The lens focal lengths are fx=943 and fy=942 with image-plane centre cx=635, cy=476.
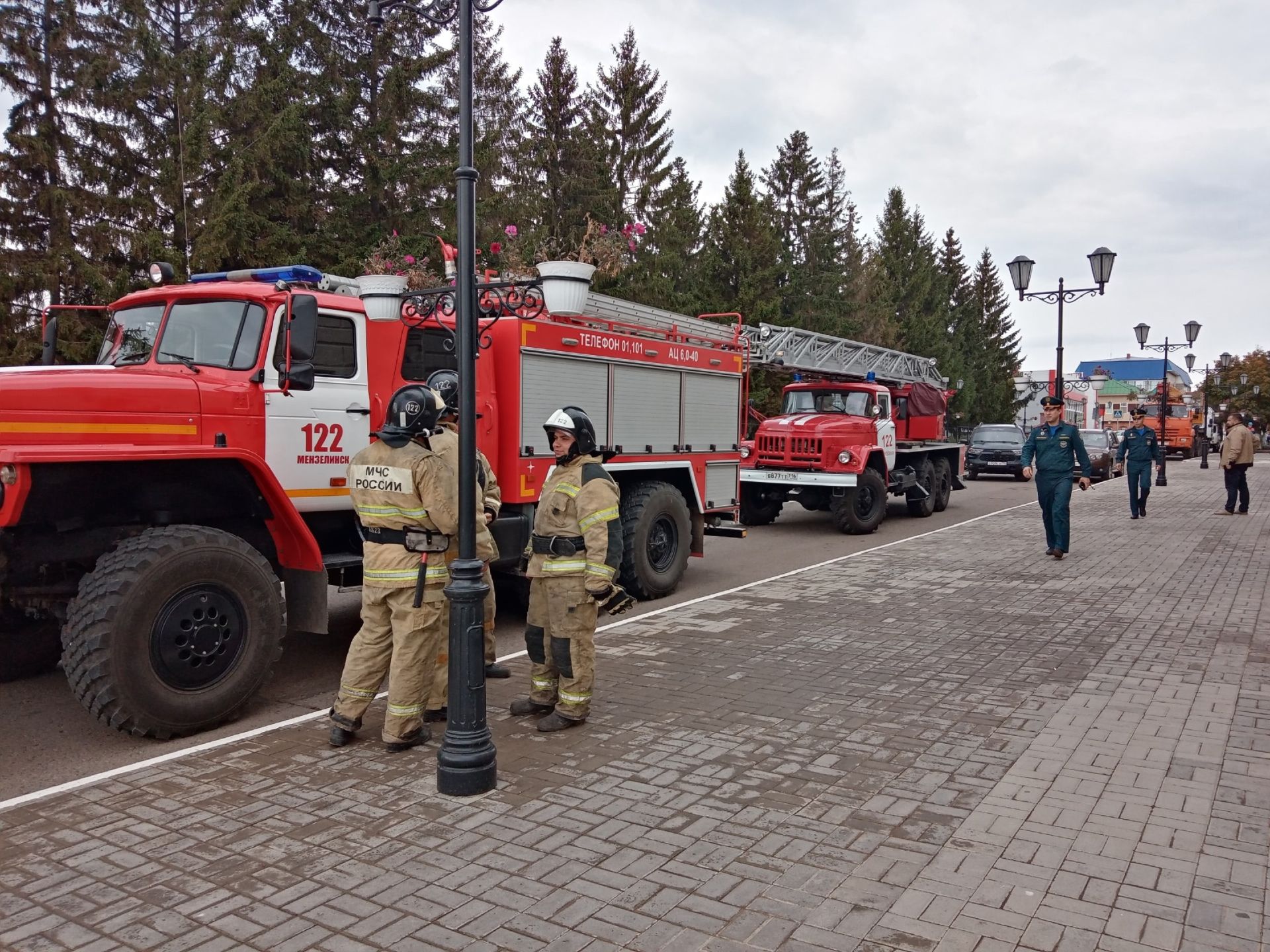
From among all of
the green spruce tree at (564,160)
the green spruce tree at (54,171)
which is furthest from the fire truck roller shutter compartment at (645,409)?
the green spruce tree at (564,160)

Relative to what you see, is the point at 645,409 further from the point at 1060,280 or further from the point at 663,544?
the point at 1060,280

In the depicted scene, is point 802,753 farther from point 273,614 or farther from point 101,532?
point 101,532

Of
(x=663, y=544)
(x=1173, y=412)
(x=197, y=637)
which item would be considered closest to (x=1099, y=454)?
(x=1173, y=412)

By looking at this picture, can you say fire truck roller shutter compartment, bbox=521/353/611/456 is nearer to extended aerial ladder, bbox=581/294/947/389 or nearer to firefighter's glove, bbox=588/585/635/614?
extended aerial ladder, bbox=581/294/947/389

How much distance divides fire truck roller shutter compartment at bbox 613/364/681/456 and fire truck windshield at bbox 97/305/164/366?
388 cm

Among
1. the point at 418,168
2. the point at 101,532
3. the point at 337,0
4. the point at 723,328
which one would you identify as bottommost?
the point at 101,532

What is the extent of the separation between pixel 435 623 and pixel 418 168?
19.3 metres

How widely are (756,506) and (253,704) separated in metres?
10.8

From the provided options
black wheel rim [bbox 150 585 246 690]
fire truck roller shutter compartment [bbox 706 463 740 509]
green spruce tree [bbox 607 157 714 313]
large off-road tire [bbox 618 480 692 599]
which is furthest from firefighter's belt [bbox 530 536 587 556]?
green spruce tree [bbox 607 157 714 313]

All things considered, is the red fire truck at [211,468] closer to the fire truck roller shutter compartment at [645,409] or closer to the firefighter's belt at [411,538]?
the fire truck roller shutter compartment at [645,409]

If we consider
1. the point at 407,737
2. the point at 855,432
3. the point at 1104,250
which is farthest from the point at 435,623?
the point at 1104,250

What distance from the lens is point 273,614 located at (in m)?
5.57

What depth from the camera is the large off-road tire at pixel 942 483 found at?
60.7 feet

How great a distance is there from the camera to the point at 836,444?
14.7m
